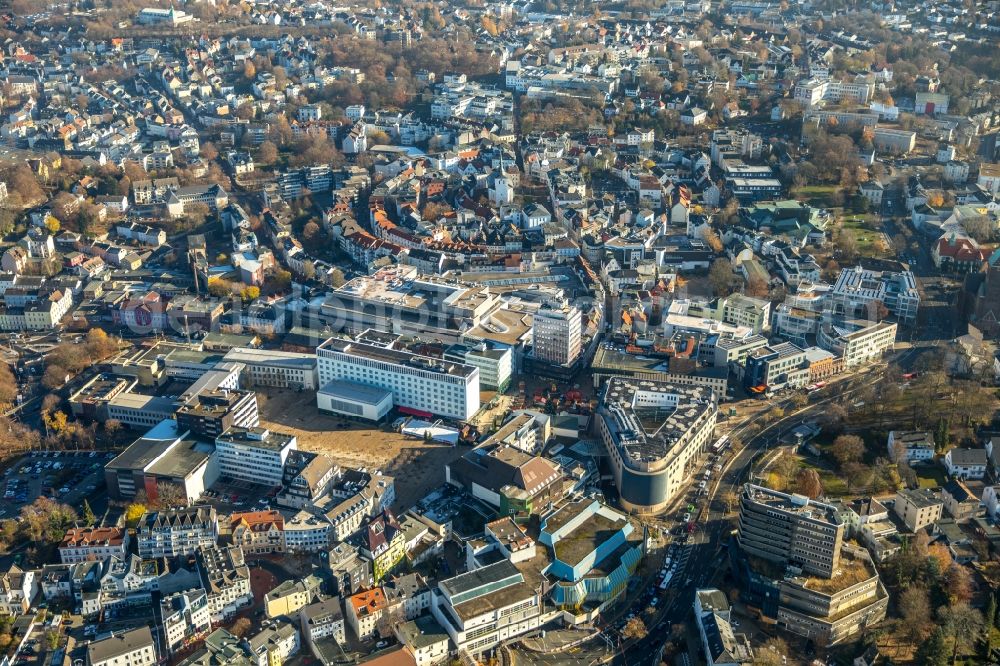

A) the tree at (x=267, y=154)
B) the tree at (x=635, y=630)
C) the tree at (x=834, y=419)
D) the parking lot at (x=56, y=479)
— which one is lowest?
the parking lot at (x=56, y=479)

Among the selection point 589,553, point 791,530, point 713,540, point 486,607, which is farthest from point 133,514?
point 791,530

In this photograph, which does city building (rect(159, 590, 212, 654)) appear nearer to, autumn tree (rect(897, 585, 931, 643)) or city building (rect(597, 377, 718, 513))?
city building (rect(597, 377, 718, 513))

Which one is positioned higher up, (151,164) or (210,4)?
(210,4)

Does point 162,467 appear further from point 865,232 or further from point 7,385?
point 865,232

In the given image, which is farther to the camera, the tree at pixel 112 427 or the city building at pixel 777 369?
the city building at pixel 777 369

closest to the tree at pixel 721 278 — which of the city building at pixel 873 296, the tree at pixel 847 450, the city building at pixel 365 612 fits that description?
the city building at pixel 873 296

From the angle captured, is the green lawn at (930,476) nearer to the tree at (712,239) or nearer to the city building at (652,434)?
the city building at (652,434)

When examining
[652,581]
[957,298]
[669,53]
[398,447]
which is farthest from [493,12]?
[652,581]

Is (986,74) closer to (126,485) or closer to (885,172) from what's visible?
(885,172)
